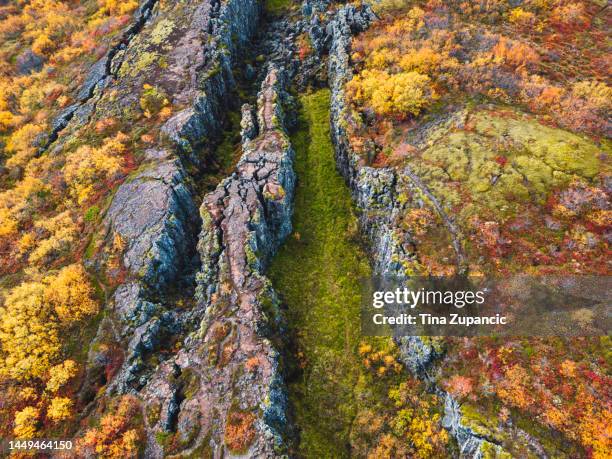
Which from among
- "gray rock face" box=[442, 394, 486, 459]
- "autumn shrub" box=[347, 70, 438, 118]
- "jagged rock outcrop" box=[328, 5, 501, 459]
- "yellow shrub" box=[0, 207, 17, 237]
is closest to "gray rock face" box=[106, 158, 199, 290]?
"yellow shrub" box=[0, 207, 17, 237]

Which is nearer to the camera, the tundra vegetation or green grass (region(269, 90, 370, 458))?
the tundra vegetation

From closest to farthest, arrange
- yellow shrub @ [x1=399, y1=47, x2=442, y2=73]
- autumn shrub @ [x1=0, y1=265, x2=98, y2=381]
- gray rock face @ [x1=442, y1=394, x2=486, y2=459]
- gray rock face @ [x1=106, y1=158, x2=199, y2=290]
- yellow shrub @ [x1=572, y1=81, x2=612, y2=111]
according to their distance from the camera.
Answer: gray rock face @ [x1=442, y1=394, x2=486, y2=459]
autumn shrub @ [x1=0, y1=265, x2=98, y2=381]
gray rock face @ [x1=106, y1=158, x2=199, y2=290]
yellow shrub @ [x1=572, y1=81, x2=612, y2=111]
yellow shrub @ [x1=399, y1=47, x2=442, y2=73]

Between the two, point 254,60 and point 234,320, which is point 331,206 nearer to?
point 234,320

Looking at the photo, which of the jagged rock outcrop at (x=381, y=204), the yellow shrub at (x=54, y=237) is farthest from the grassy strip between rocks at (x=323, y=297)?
the yellow shrub at (x=54, y=237)

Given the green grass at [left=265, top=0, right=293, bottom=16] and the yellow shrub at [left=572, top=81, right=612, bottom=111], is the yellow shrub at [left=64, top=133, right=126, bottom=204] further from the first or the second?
the yellow shrub at [left=572, top=81, right=612, bottom=111]

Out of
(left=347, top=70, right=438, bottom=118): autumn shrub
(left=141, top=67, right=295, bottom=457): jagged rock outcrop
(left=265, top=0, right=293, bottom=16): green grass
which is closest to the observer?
(left=141, top=67, right=295, bottom=457): jagged rock outcrop

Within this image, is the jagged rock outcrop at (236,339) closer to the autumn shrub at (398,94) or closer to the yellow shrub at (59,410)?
the yellow shrub at (59,410)
